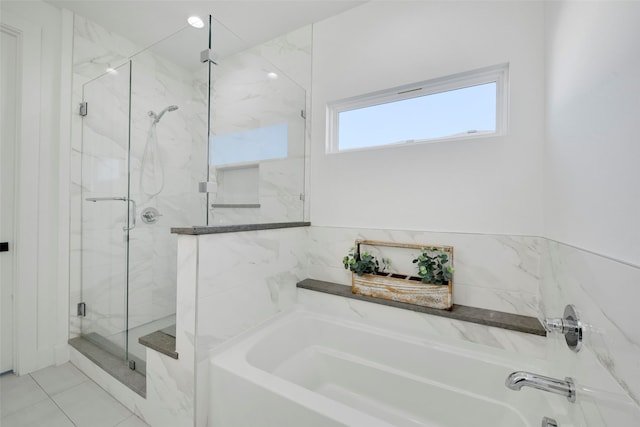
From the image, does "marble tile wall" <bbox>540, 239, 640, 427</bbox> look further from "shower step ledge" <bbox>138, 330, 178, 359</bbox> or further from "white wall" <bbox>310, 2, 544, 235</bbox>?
"shower step ledge" <bbox>138, 330, 178, 359</bbox>

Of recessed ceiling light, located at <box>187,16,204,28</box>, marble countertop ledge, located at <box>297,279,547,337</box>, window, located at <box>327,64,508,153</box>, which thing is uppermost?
recessed ceiling light, located at <box>187,16,204,28</box>

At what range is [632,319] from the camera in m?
0.52

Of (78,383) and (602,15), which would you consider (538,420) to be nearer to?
(602,15)

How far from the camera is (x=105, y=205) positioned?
1986 millimetres

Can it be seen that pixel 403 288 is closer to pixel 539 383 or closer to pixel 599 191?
pixel 539 383

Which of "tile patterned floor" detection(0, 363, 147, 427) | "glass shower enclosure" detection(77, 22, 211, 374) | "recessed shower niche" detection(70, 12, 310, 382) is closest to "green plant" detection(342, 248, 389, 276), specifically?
"recessed shower niche" detection(70, 12, 310, 382)

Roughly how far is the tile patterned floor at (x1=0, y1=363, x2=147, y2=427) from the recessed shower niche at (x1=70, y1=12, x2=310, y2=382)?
0.21 metres

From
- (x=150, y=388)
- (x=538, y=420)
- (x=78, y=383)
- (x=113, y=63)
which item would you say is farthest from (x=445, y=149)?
(x=78, y=383)

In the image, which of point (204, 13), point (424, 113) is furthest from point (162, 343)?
point (204, 13)

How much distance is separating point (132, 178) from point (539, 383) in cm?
247

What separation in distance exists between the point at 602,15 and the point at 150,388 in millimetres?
2331

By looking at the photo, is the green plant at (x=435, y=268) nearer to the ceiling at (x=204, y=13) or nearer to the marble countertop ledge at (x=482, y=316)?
the marble countertop ledge at (x=482, y=316)

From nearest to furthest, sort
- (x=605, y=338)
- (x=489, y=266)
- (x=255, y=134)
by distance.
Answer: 1. (x=605, y=338)
2. (x=489, y=266)
3. (x=255, y=134)

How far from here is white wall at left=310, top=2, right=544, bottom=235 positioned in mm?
1412
